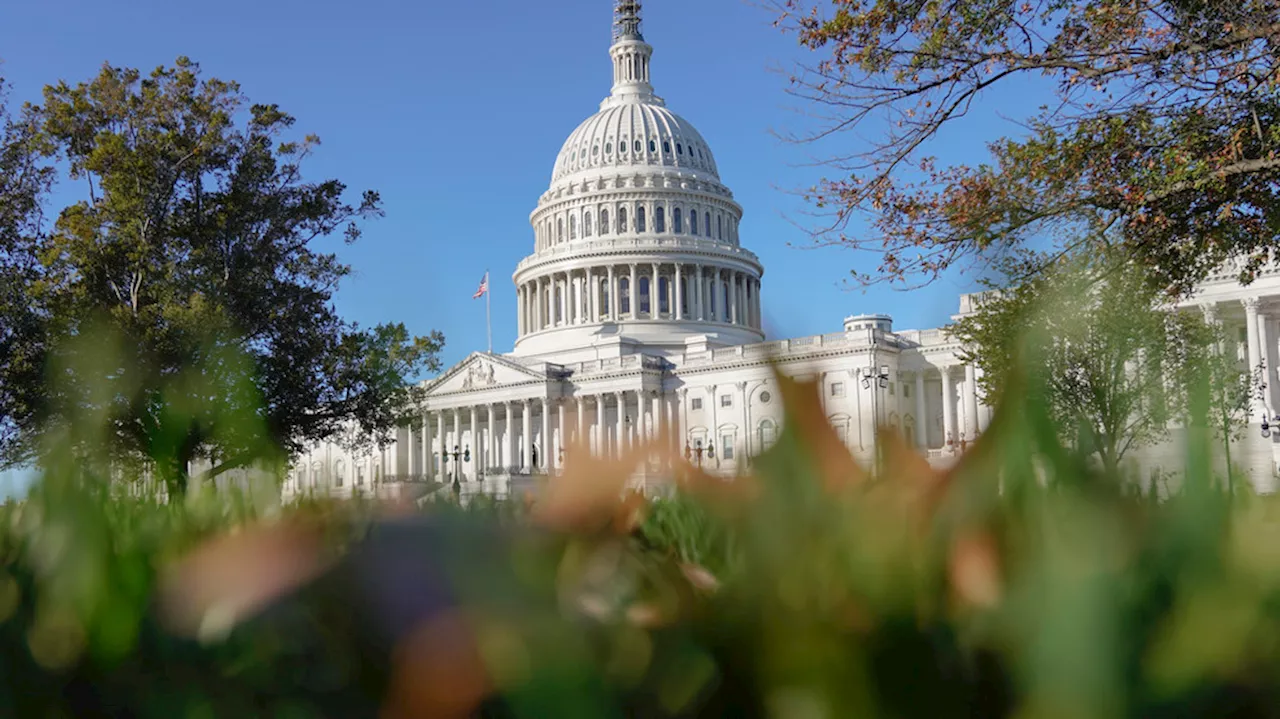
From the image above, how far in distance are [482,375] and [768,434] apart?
91.5m

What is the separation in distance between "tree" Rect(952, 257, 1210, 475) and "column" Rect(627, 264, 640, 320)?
2514 inches

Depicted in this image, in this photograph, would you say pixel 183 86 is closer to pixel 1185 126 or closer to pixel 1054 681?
pixel 1185 126

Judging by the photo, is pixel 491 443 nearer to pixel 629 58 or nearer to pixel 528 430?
pixel 528 430

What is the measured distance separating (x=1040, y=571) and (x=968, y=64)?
44.4ft

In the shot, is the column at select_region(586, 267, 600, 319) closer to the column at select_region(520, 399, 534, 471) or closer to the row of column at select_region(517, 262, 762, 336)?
the row of column at select_region(517, 262, 762, 336)

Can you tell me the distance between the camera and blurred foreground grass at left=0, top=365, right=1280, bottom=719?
83 centimetres

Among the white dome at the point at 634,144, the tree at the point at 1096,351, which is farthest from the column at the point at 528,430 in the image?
the tree at the point at 1096,351

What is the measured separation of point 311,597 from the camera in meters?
1.20

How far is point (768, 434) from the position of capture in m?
1.01

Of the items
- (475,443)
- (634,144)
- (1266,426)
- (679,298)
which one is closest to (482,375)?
(475,443)

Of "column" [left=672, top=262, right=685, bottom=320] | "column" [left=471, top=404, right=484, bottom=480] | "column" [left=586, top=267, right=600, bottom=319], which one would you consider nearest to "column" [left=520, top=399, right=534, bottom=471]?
"column" [left=471, top=404, right=484, bottom=480]

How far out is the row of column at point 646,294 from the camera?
9569 cm

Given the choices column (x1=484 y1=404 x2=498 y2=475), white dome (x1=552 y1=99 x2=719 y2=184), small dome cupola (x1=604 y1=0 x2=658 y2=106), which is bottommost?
column (x1=484 y1=404 x2=498 y2=475)

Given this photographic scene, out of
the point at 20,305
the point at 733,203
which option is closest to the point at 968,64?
the point at 20,305
